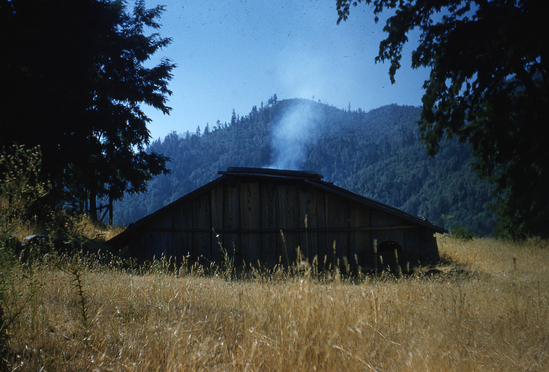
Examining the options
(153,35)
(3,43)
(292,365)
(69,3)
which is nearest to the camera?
(292,365)

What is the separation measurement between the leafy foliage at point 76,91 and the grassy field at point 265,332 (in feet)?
26.8

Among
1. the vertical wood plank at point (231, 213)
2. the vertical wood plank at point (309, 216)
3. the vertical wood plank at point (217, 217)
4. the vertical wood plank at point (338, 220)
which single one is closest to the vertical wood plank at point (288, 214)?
the vertical wood plank at point (309, 216)

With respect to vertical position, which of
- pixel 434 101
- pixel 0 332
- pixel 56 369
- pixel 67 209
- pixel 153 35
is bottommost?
pixel 56 369

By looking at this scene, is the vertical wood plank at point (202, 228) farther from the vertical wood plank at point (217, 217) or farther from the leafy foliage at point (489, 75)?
the leafy foliage at point (489, 75)

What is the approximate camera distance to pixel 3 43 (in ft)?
32.9

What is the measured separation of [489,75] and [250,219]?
933 cm

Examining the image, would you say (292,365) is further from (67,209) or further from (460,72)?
(67,209)

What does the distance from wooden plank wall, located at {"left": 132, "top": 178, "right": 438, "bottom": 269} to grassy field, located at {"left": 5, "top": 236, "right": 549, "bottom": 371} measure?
5.93m

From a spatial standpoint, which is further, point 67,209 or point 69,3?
point 67,209

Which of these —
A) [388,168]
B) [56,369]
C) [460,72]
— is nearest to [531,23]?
[460,72]

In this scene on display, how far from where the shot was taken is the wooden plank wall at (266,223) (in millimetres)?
10555

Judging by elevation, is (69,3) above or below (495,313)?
above

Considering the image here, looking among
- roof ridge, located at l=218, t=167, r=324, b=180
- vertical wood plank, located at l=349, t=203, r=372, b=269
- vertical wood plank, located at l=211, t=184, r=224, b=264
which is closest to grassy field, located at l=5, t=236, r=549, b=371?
vertical wood plank, located at l=349, t=203, r=372, b=269

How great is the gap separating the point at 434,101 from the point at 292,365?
11.7 metres
